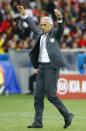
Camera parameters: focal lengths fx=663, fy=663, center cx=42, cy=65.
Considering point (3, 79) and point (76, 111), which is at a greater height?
point (76, 111)

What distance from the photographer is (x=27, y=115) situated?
52.6ft

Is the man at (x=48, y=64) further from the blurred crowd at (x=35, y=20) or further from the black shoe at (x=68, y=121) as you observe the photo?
the blurred crowd at (x=35, y=20)

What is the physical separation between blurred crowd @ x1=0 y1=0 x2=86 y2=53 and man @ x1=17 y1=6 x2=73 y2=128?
11.1 meters

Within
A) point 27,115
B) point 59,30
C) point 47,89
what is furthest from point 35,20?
point 47,89

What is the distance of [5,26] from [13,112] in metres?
10.0

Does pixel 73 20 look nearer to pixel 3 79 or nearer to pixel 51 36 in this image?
pixel 3 79

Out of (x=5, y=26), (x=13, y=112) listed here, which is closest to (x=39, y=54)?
(x=13, y=112)

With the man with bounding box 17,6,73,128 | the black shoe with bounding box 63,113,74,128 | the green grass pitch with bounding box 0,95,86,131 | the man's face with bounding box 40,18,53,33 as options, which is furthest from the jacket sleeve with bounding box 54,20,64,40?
the green grass pitch with bounding box 0,95,86,131

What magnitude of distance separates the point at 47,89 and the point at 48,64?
50cm

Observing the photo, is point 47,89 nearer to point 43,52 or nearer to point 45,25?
point 43,52

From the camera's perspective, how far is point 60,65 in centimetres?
1303

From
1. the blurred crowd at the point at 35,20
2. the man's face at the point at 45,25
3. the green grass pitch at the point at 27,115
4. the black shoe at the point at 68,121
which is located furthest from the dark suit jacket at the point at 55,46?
the blurred crowd at the point at 35,20

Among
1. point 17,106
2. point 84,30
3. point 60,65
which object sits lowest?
point 84,30

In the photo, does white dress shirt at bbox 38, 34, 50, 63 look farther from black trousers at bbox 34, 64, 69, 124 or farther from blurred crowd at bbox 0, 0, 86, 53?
blurred crowd at bbox 0, 0, 86, 53
